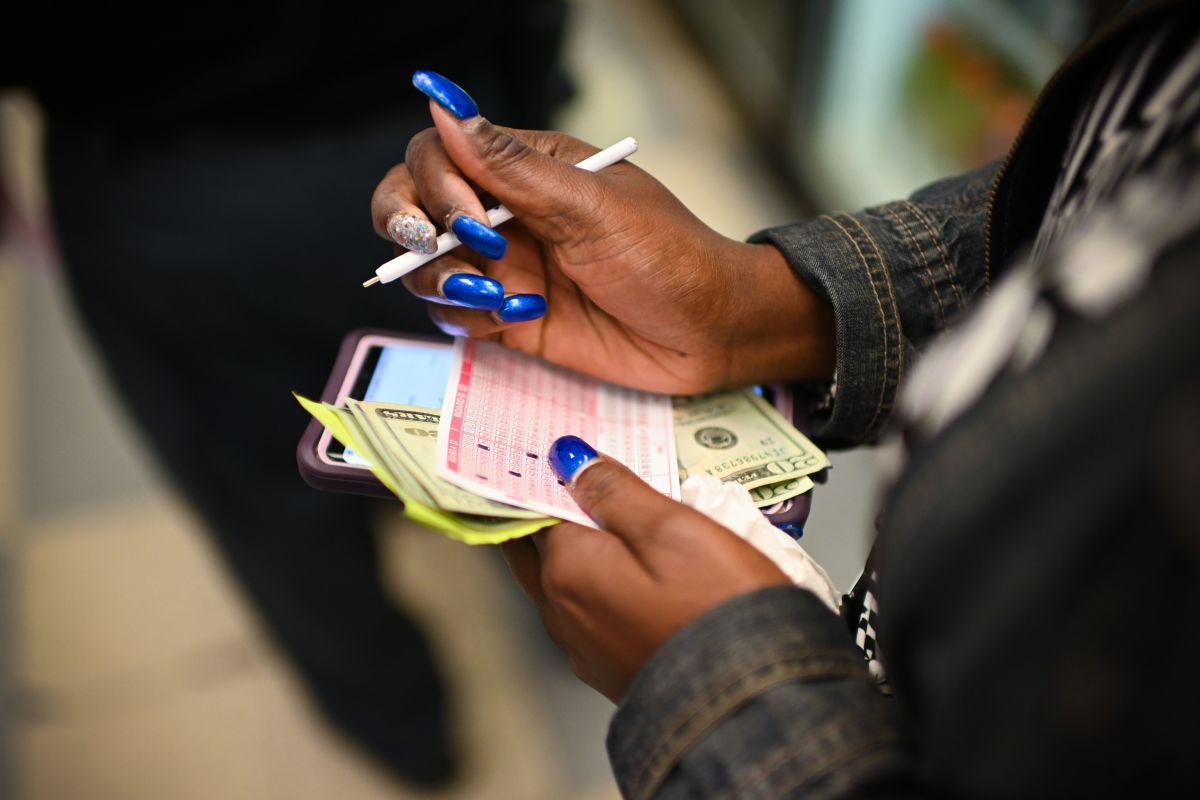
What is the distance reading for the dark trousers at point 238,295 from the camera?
116 centimetres

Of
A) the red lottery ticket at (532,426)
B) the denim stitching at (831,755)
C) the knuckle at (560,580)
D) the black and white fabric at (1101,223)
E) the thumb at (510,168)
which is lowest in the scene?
the knuckle at (560,580)

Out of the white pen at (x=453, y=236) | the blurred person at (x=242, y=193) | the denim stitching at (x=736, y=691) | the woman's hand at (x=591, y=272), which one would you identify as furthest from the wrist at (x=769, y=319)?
the blurred person at (x=242, y=193)

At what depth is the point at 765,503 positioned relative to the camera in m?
0.67

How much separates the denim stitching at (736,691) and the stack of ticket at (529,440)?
172 mm

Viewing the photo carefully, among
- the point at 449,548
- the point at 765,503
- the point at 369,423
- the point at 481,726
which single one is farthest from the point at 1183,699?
the point at 449,548

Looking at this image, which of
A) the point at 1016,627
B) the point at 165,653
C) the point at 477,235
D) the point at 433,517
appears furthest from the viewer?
the point at 165,653

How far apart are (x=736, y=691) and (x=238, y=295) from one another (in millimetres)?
952

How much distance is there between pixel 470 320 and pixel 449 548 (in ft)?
3.53

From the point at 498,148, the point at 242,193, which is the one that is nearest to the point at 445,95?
the point at 498,148

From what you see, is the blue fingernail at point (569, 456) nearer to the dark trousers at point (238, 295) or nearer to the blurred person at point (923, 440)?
the blurred person at point (923, 440)

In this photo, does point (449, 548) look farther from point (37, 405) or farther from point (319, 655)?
point (37, 405)

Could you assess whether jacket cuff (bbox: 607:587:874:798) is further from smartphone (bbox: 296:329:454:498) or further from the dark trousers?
the dark trousers

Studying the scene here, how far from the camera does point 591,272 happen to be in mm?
721

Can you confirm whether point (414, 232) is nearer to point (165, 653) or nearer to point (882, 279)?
point (882, 279)
